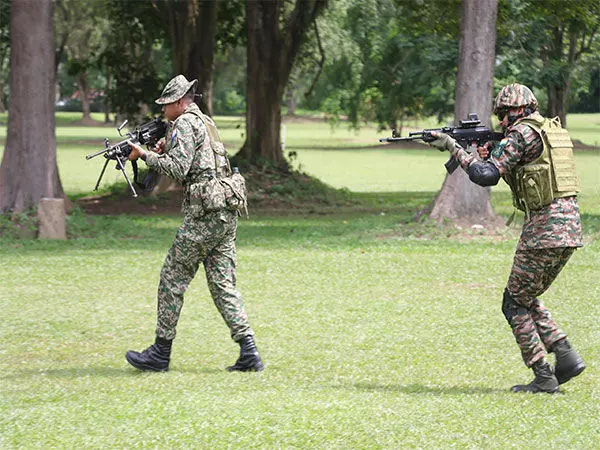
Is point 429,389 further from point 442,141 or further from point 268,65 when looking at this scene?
point 268,65

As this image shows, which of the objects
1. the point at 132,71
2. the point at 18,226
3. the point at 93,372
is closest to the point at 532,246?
the point at 93,372

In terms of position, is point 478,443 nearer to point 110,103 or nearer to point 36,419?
point 36,419

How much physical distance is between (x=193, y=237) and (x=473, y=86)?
1021 cm

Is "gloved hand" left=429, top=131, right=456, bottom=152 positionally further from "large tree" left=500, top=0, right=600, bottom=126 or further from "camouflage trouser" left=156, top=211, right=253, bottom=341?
"large tree" left=500, top=0, right=600, bottom=126

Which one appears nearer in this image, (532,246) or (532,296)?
(532,246)

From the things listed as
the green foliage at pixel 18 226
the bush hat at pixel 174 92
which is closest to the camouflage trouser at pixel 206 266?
the bush hat at pixel 174 92

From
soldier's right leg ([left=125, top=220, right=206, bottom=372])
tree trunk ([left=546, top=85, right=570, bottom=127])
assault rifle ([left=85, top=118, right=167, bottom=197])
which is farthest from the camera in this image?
tree trunk ([left=546, top=85, right=570, bottom=127])

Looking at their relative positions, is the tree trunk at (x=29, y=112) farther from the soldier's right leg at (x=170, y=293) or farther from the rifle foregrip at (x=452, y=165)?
the rifle foregrip at (x=452, y=165)

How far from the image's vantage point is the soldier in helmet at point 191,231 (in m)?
7.58

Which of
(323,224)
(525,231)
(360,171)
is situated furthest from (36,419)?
(360,171)

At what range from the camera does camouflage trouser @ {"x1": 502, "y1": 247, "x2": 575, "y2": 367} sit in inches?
278

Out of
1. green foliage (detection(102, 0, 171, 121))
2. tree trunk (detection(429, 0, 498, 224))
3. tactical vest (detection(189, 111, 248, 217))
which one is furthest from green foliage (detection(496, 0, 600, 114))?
tactical vest (detection(189, 111, 248, 217))

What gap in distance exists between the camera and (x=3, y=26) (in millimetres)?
23734

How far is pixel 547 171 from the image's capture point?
693cm
